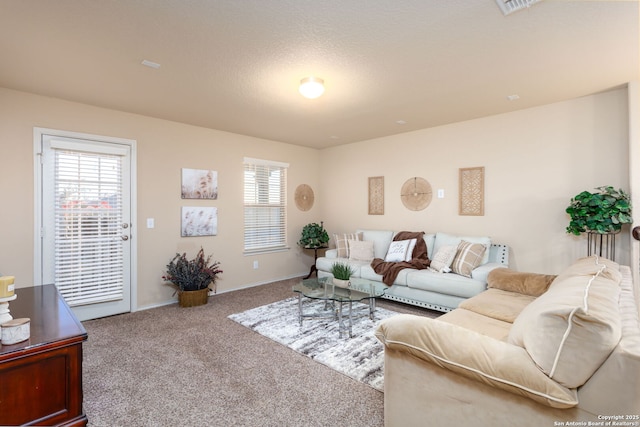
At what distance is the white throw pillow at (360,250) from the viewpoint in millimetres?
4828

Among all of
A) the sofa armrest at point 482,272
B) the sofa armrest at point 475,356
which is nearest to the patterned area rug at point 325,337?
the sofa armrest at point 475,356

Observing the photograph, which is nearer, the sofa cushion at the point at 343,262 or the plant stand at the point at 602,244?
the plant stand at the point at 602,244

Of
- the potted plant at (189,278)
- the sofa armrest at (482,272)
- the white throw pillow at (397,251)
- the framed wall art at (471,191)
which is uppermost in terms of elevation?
the framed wall art at (471,191)

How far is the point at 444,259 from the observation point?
3912 millimetres

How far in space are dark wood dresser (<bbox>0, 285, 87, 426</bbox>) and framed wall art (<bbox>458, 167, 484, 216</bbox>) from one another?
4342mm

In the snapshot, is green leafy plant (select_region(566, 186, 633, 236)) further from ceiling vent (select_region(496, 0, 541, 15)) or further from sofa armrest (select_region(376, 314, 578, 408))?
sofa armrest (select_region(376, 314, 578, 408))

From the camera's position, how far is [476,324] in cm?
217

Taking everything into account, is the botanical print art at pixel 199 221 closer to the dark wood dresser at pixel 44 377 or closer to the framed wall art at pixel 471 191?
the dark wood dresser at pixel 44 377

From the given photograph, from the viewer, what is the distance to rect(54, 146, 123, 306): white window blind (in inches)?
135

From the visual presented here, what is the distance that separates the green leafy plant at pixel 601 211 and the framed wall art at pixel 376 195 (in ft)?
8.56

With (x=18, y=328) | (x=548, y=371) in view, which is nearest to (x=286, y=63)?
(x=18, y=328)

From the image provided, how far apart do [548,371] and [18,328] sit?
2.28 metres

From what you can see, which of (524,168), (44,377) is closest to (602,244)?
(524,168)

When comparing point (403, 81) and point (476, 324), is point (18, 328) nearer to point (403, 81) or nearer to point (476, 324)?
point (476, 324)
